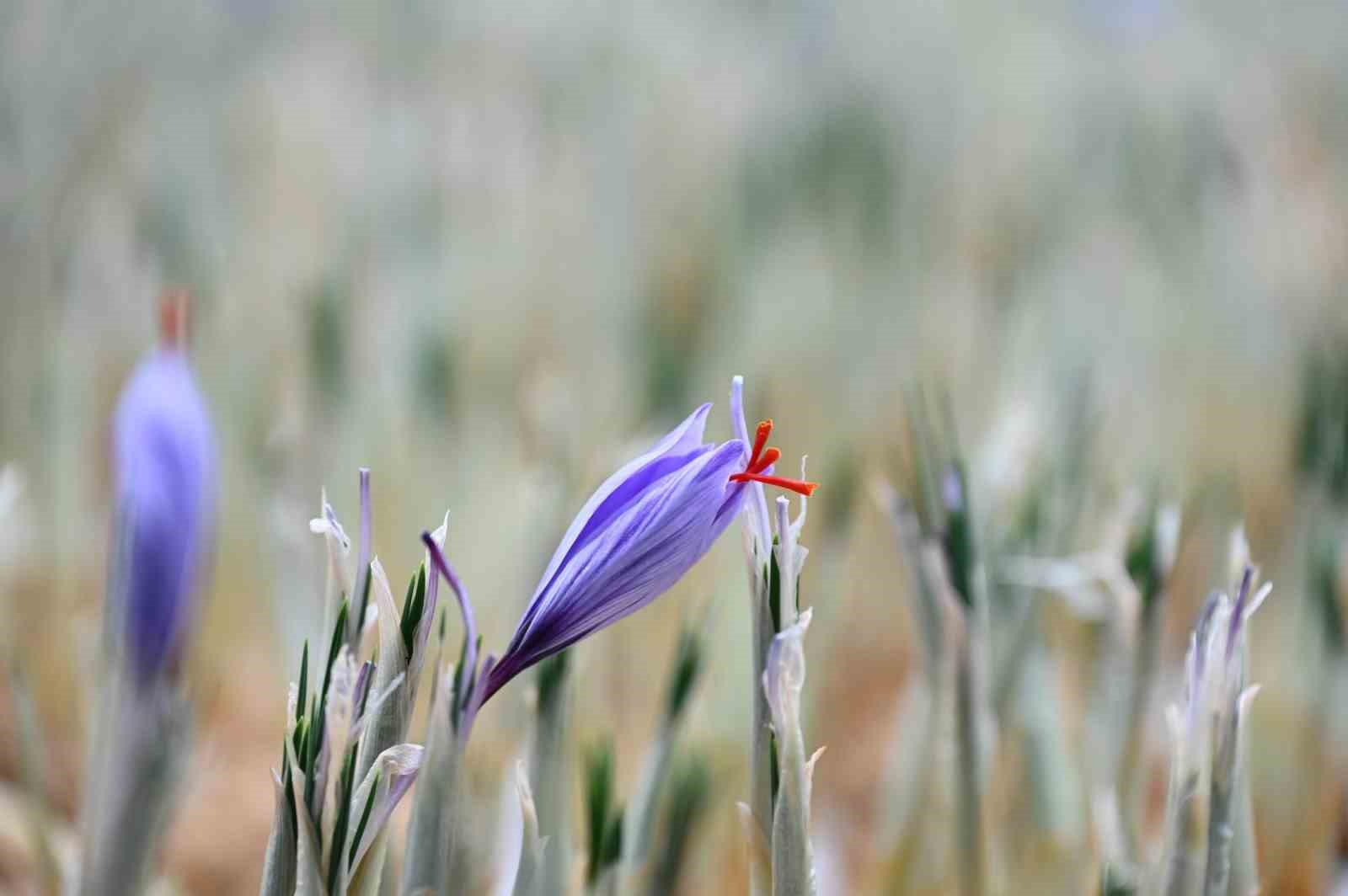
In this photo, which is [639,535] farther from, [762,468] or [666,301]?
[666,301]

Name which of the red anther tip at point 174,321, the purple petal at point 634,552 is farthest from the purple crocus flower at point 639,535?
the red anther tip at point 174,321

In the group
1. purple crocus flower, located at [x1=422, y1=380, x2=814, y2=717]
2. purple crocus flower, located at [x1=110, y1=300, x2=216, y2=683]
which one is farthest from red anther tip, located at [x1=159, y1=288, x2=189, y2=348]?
purple crocus flower, located at [x1=422, y1=380, x2=814, y2=717]

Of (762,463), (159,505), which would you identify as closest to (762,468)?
(762,463)

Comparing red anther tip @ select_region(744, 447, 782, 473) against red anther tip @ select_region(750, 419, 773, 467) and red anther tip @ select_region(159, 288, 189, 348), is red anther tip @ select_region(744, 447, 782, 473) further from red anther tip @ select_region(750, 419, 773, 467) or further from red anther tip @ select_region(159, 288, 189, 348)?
red anther tip @ select_region(159, 288, 189, 348)

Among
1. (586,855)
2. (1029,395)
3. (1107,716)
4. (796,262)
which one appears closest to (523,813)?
(586,855)

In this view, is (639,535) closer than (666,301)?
Yes

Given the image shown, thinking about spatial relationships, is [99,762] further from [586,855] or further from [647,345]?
[647,345]
